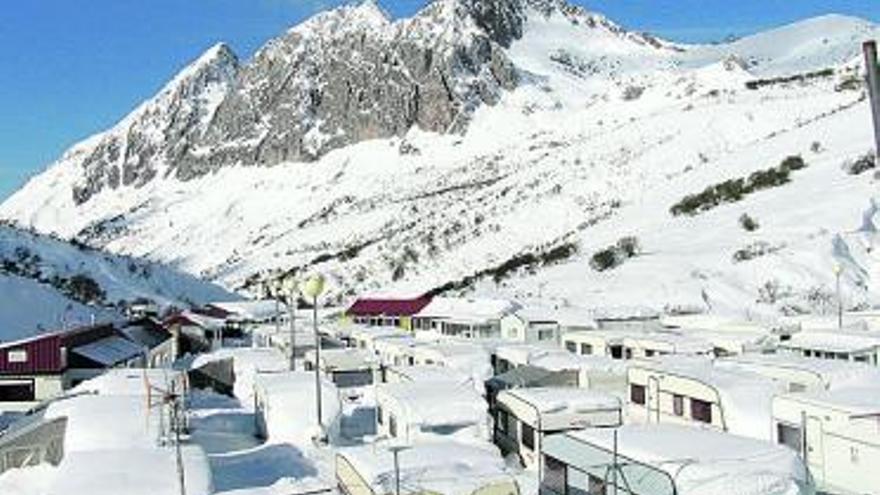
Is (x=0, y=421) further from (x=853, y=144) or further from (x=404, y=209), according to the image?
(x=404, y=209)

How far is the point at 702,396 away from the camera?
20.5 m

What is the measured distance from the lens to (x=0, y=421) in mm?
28516

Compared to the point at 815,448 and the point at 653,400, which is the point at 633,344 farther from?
the point at 815,448

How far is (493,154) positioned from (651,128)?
44.0 m

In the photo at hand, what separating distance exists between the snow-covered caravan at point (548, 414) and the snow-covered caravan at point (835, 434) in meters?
2.91

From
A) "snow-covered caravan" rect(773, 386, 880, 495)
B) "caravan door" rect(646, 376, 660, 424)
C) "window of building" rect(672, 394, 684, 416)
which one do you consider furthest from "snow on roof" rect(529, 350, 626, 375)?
"snow-covered caravan" rect(773, 386, 880, 495)

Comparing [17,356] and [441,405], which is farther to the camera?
[17,356]

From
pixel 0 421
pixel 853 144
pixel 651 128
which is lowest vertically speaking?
pixel 0 421

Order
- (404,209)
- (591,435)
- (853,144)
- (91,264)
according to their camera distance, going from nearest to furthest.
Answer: (591,435) → (853,144) → (91,264) → (404,209)

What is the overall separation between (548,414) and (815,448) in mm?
4383

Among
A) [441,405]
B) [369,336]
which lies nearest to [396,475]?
[441,405]

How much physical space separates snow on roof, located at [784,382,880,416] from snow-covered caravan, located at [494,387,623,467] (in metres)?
3.16

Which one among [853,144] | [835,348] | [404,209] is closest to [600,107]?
[404,209]

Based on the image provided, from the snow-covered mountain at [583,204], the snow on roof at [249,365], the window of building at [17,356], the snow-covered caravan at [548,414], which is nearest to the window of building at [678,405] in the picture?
the snow-covered caravan at [548,414]
